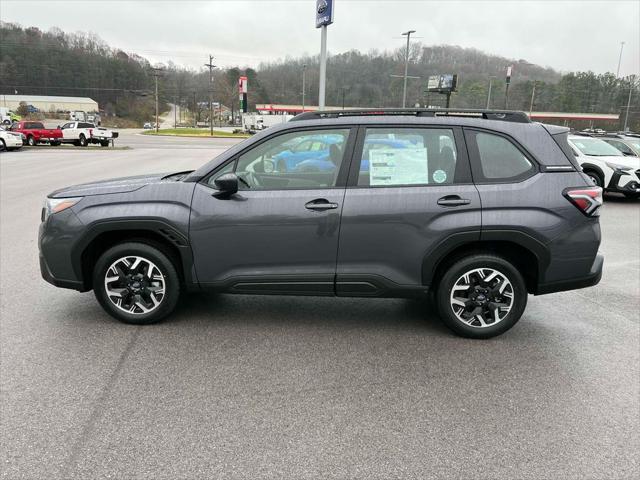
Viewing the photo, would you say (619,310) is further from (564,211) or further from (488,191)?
(488,191)

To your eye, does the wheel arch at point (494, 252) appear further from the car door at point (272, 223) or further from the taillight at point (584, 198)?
the car door at point (272, 223)

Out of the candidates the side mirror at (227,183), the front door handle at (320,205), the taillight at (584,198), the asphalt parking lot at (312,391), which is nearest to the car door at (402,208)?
the front door handle at (320,205)

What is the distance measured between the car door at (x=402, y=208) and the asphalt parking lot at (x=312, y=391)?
1.90ft

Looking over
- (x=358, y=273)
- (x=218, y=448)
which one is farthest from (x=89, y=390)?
(x=358, y=273)

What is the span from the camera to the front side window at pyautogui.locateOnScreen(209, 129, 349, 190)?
4051 millimetres

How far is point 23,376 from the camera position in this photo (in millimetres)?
3398

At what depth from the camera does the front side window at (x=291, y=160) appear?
13.3ft

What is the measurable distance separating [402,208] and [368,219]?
276mm

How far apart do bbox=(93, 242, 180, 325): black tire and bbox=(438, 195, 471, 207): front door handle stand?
2.24m

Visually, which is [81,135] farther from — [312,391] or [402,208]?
[312,391]

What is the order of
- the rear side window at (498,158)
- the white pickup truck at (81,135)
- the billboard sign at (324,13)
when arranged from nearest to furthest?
the rear side window at (498,158) < the billboard sign at (324,13) < the white pickup truck at (81,135)

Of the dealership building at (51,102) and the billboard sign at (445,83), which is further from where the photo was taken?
the dealership building at (51,102)

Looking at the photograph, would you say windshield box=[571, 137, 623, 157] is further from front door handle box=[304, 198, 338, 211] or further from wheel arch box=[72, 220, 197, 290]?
wheel arch box=[72, 220, 197, 290]

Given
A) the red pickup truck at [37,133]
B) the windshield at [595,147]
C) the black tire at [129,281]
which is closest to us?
the black tire at [129,281]
